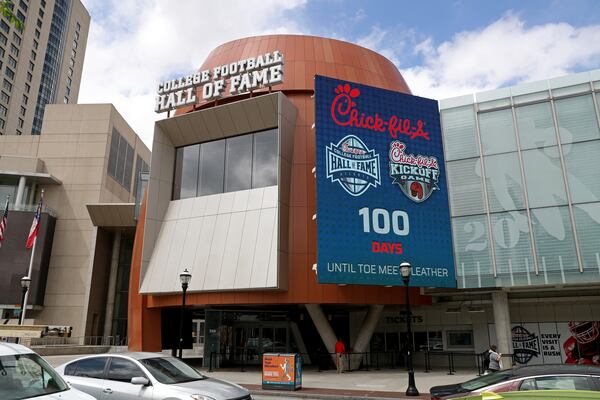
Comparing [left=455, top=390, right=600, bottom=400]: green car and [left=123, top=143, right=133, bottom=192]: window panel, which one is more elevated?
[left=123, top=143, right=133, bottom=192]: window panel

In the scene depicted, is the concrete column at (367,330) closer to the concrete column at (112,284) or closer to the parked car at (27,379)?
the parked car at (27,379)

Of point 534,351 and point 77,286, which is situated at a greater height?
point 77,286

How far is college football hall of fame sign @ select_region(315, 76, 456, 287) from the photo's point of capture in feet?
75.2

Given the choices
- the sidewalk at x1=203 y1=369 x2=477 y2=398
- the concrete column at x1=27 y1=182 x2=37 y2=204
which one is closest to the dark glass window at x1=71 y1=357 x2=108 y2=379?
the sidewalk at x1=203 y1=369 x2=477 y2=398

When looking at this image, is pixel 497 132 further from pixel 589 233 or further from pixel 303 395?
pixel 303 395

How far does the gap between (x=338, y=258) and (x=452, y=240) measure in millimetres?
6471

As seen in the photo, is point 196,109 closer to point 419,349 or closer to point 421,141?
point 421,141

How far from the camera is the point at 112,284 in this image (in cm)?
4534

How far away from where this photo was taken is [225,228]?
26000 millimetres

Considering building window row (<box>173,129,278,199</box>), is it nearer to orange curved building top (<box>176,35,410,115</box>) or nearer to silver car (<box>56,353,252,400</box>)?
orange curved building top (<box>176,35,410,115</box>)

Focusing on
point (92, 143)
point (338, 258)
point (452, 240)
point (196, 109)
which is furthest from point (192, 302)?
point (92, 143)

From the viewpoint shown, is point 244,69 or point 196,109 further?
point 196,109

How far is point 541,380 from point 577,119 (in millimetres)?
19894

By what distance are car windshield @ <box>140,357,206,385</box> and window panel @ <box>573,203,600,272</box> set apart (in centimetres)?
1967
